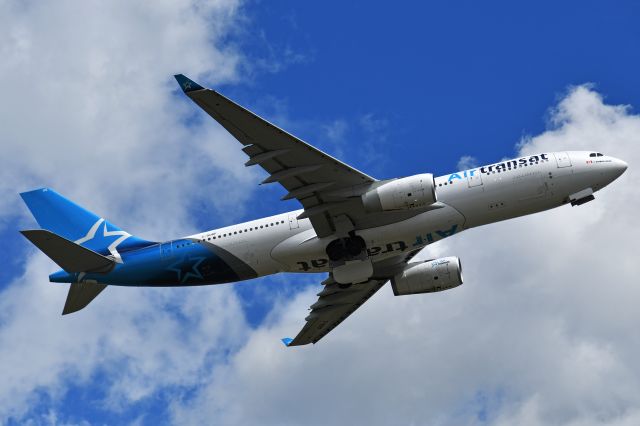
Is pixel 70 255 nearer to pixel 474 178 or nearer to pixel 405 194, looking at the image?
pixel 405 194

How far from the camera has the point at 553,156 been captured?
172 feet

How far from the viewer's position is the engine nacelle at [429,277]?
59.6m

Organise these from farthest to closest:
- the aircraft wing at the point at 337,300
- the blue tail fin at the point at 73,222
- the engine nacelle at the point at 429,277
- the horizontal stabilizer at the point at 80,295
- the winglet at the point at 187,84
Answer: the aircraft wing at the point at 337,300
the engine nacelle at the point at 429,277
the blue tail fin at the point at 73,222
the horizontal stabilizer at the point at 80,295
the winglet at the point at 187,84

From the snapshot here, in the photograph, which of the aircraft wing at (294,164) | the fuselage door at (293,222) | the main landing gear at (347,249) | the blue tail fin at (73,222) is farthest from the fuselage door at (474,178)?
the blue tail fin at (73,222)

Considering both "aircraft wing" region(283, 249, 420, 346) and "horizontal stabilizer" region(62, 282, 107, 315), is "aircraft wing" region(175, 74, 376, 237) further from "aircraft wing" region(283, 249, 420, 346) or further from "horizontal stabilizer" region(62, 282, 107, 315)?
"horizontal stabilizer" region(62, 282, 107, 315)

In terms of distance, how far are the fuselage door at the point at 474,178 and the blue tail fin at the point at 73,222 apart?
20349mm

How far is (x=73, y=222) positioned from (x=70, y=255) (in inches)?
231

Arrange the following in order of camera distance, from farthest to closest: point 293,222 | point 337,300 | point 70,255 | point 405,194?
point 337,300 → point 70,255 → point 293,222 → point 405,194

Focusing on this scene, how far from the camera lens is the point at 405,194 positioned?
50.0m

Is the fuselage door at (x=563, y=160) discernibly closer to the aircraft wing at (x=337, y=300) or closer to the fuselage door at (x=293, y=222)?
the aircraft wing at (x=337, y=300)

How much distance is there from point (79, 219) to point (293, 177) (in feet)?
55.9

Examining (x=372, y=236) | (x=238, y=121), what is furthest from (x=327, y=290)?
(x=238, y=121)

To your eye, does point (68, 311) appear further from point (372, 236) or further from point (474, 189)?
point (474, 189)

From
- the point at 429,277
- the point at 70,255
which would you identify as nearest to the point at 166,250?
the point at 70,255
